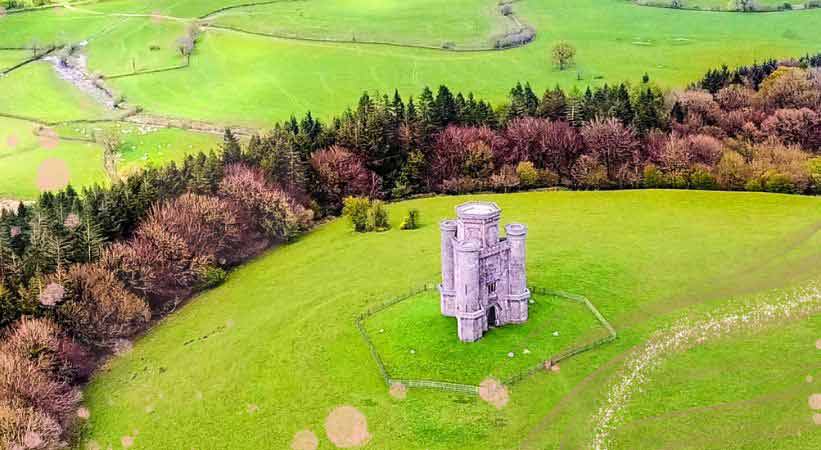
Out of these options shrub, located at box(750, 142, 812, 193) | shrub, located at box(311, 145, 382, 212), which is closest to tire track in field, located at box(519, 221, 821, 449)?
shrub, located at box(750, 142, 812, 193)

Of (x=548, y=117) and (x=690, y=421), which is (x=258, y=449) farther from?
(x=548, y=117)

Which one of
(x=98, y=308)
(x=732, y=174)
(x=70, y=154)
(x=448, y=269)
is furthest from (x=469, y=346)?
(x=70, y=154)

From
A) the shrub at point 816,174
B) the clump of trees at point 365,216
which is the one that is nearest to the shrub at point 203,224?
the clump of trees at point 365,216

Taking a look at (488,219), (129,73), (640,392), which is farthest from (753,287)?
(129,73)

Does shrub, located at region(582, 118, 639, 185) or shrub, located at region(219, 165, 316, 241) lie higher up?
shrub, located at region(582, 118, 639, 185)

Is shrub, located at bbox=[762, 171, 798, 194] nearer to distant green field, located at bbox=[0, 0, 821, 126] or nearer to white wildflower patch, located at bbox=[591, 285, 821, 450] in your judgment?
white wildflower patch, located at bbox=[591, 285, 821, 450]

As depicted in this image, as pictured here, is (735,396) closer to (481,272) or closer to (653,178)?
(481,272)
